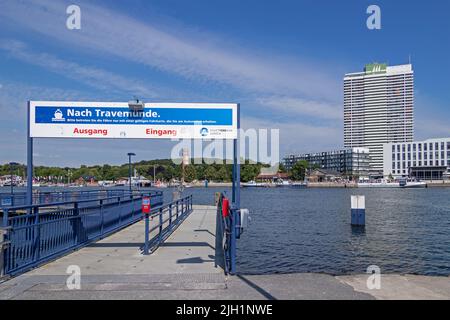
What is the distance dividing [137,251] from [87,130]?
10.4 ft

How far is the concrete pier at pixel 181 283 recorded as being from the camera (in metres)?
6.51

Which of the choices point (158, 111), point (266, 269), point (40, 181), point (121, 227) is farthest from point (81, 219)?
point (40, 181)

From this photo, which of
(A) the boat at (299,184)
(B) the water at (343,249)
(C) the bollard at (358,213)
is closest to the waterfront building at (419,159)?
(A) the boat at (299,184)

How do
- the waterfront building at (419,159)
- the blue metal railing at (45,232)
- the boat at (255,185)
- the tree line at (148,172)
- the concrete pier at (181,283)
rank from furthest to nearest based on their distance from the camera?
the boat at (255,185) < the tree line at (148,172) < the waterfront building at (419,159) < the blue metal railing at (45,232) < the concrete pier at (181,283)

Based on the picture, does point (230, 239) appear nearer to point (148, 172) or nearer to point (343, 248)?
point (343, 248)

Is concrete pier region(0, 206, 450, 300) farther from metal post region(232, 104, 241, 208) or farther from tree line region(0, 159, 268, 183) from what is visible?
tree line region(0, 159, 268, 183)

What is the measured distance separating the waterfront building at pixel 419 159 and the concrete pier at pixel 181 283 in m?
166

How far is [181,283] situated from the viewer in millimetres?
7266

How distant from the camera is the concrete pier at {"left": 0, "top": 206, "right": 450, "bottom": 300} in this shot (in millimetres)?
6508

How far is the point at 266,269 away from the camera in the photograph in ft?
44.1

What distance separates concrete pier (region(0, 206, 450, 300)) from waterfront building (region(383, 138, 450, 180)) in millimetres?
166345

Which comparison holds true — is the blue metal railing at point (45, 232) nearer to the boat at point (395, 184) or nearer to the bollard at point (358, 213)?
the bollard at point (358, 213)

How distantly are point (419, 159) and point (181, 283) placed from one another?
17734cm

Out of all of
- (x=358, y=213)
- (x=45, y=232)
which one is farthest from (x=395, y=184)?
(x=45, y=232)
